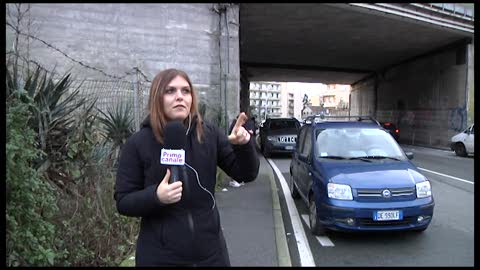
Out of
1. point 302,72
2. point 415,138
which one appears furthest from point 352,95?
point 415,138

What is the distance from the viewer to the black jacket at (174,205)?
238 centimetres

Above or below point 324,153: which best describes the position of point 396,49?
above

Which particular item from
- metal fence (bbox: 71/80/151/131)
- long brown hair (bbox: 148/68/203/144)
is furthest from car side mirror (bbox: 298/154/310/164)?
long brown hair (bbox: 148/68/203/144)

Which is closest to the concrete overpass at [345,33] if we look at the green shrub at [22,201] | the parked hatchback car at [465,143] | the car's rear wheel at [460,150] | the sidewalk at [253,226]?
the parked hatchback car at [465,143]

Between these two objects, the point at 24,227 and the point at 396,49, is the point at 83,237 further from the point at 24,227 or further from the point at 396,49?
the point at 396,49

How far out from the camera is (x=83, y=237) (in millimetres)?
4637

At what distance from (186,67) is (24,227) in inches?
454

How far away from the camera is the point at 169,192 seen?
220cm

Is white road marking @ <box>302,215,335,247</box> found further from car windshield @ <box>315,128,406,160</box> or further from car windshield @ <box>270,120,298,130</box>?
car windshield @ <box>270,120,298,130</box>

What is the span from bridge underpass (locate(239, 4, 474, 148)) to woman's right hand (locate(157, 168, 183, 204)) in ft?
56.6

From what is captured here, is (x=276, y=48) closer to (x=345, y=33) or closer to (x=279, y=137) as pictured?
(x=345, y=33)

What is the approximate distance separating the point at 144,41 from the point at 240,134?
12.4 metres

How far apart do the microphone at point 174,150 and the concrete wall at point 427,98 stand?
25.7m

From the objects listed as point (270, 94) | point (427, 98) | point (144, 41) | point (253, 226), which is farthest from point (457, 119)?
point (270, 94)
